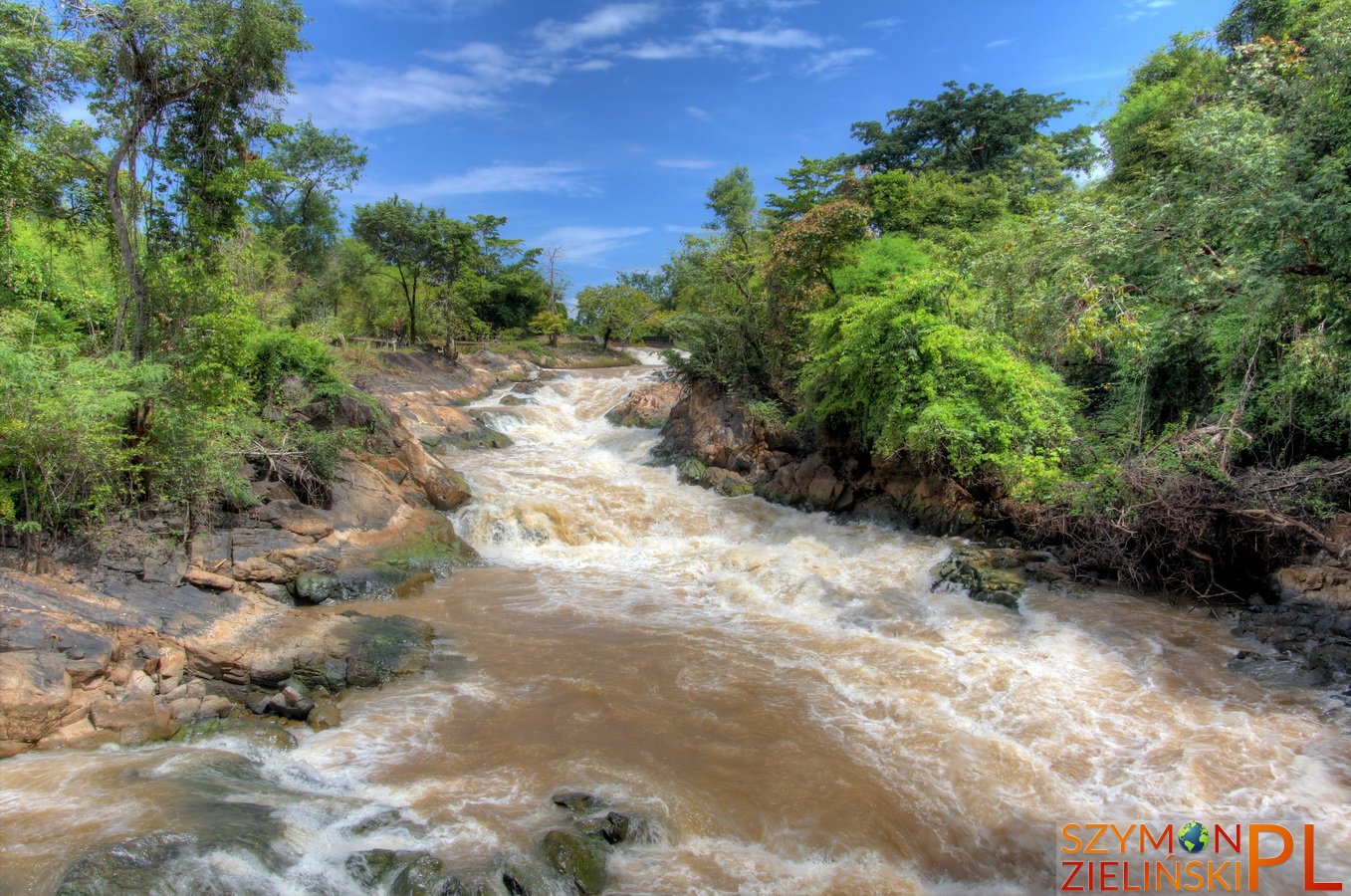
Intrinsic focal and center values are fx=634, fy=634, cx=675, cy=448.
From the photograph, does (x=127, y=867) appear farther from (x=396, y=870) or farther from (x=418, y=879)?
(x=418, y=879)

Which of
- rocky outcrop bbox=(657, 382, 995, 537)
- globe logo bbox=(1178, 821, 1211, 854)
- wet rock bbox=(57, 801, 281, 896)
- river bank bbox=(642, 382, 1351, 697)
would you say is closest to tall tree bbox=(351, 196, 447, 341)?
river bank bbox=(642, 382, 1351, 697)

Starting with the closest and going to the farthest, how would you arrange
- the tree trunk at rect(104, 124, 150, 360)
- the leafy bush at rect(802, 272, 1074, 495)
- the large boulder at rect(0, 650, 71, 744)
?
1. the large boulder at rect(0, 650, 71, 744)
2. the tree trunk at rect(104, 124, 150, 360)
3. the leafy bush at rect(802, 272, 1074, 495)

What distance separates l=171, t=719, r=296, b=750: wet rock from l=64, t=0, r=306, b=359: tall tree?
17.5ft

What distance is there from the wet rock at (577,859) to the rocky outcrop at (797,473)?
29.1ft

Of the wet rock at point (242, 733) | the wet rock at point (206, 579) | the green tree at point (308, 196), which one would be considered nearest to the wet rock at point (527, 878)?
the wet rock at point (242, 733)

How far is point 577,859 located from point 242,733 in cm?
360

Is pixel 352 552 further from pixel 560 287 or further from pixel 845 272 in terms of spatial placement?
pixel 560 287

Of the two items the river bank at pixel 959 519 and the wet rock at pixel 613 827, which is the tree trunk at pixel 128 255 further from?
the river bank at pixel 959 519

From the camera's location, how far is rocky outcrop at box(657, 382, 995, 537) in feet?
38.1

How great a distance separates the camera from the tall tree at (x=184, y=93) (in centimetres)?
784

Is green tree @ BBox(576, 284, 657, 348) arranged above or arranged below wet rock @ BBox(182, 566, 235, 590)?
above

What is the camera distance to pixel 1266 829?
460 cm

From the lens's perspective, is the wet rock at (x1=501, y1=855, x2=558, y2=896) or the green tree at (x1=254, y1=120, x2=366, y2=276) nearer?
the wet rock at (x1=501, y1=855, x2=558, y2=896)

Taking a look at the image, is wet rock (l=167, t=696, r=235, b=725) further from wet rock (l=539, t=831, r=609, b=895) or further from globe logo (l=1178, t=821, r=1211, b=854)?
globe logo (l=1178, t=821, r=1211, b=854)
